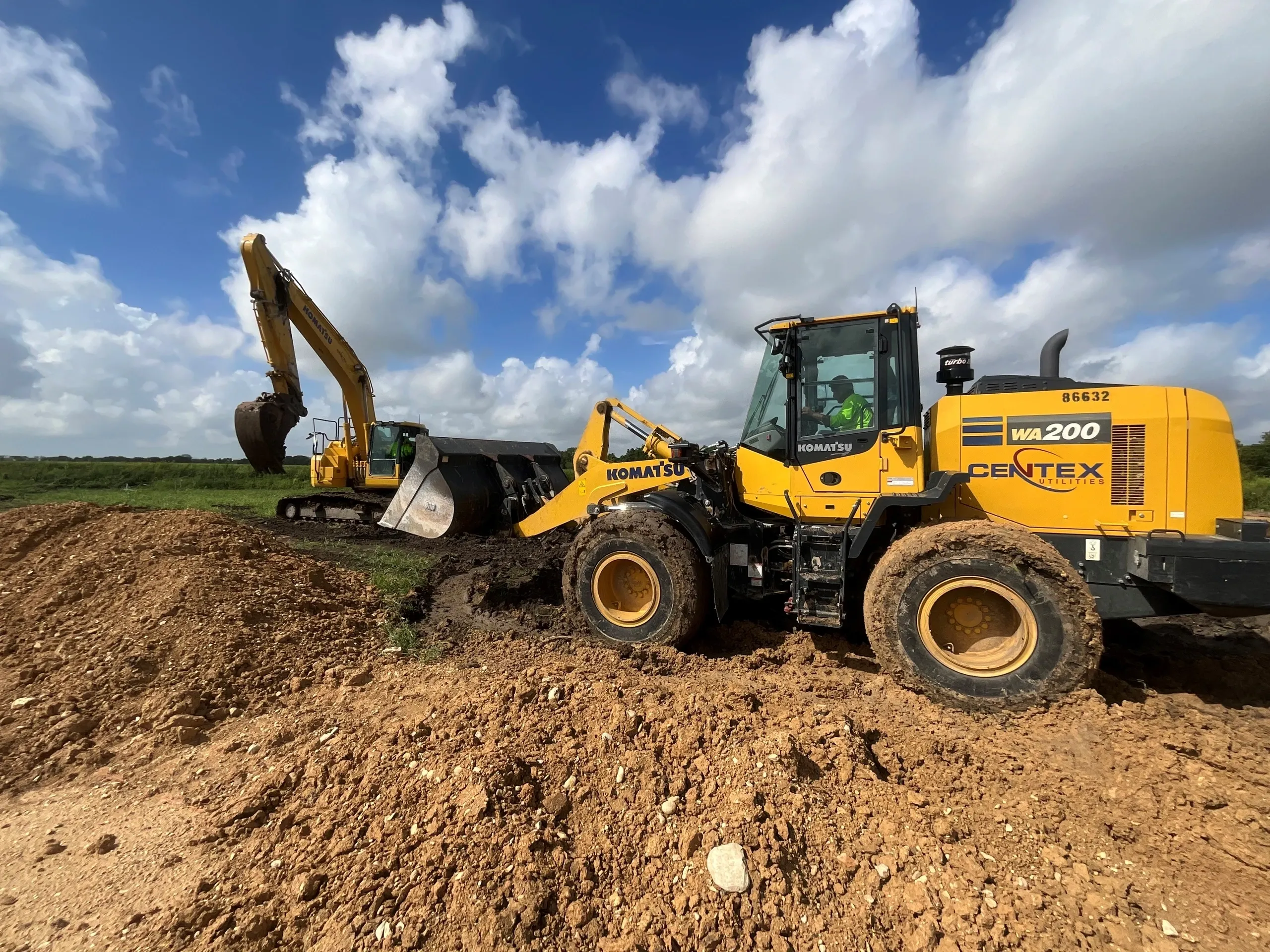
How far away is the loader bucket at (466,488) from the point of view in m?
9.48

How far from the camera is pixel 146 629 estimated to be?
4.55m

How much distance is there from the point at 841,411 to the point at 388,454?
11.5 metres

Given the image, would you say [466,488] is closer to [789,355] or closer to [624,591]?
[624,591]

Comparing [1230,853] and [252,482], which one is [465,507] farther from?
[252,482]

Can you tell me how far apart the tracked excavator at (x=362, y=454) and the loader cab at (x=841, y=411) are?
5809mm

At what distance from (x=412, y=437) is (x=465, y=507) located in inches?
212

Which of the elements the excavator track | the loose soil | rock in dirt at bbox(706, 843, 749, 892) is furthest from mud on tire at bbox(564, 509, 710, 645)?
the excavator track

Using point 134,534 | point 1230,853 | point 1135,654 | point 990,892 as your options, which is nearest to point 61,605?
point 134,534

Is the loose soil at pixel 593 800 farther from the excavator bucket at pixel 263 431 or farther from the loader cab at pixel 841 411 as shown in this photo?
the excavator bucket at pixel 263 431

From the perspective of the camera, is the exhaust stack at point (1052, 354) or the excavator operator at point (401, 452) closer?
the exhaust stack at point (1052, 354)

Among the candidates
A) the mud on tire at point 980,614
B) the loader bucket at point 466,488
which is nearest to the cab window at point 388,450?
the loader bucket at point 466,488

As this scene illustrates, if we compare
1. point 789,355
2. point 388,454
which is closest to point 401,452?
point 388,454

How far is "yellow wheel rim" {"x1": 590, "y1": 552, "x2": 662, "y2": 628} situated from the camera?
17.1 ft

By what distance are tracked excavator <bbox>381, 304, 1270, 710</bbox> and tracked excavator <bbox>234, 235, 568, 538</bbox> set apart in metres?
4.57
